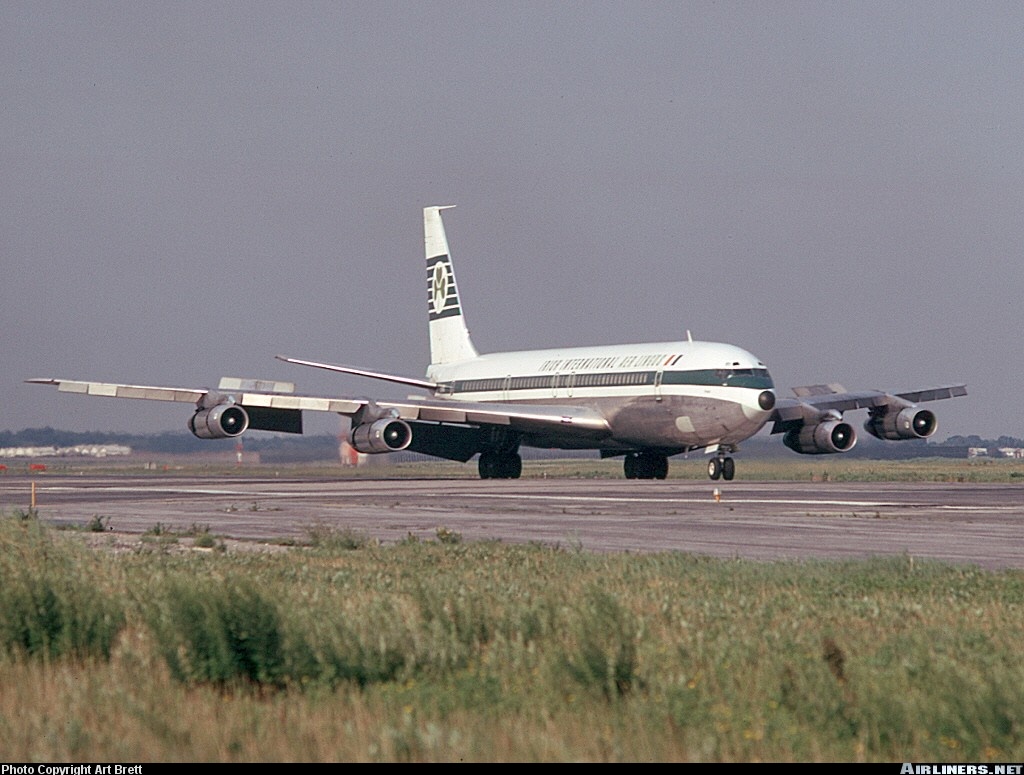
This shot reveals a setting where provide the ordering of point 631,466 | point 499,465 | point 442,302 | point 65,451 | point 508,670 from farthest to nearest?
point 65,451 → point 442,302 → point 499,465 → point 631,466 → point 508,670

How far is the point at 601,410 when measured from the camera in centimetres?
5175

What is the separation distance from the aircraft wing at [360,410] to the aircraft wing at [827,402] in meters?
6.55

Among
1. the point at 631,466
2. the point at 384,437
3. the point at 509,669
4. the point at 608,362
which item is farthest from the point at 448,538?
the point at 631,466

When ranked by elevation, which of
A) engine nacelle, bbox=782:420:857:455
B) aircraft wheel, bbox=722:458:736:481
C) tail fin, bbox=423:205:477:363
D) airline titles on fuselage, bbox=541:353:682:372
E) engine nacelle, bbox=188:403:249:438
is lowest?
aircraft wheel, bbox=722:458:736:481

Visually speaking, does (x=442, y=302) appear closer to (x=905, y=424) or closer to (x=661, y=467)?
(x=661, y=467)

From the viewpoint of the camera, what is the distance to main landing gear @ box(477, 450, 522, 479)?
56.1m

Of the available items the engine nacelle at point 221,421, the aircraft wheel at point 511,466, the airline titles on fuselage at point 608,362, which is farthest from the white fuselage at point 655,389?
the engine nacelle at point 221,421

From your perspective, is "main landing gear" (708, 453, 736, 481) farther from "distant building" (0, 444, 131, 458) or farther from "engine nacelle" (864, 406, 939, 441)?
"distant building" (0, 444, 131, 458)

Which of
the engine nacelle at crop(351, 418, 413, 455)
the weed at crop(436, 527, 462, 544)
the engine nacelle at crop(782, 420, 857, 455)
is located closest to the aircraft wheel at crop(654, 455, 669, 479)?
the engine nacelle at crop(782, 420, 857, 455)

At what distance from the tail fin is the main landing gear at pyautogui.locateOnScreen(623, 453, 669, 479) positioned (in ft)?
36.9

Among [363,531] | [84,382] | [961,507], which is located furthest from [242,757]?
[84,382]

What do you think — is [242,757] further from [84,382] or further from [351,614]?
[84,382]

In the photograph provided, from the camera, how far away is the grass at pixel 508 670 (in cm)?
741

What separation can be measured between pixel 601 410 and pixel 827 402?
8.75 metres
